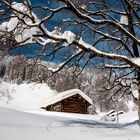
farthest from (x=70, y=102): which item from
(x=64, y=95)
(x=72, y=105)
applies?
(x=64, y=95)

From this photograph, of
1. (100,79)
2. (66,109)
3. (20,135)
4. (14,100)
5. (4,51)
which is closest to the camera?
(20,135)

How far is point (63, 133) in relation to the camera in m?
6.67

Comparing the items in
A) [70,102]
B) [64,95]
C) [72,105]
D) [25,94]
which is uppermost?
[25,94]

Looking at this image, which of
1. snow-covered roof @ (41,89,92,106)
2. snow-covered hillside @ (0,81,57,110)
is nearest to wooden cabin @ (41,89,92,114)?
snow-covered roof @ (41,89,92,106)

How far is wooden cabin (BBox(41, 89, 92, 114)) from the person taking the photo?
4106cm

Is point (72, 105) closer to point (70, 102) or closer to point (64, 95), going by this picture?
point (70, 102)

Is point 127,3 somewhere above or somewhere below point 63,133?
above

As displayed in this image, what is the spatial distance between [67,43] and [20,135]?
4798 mm

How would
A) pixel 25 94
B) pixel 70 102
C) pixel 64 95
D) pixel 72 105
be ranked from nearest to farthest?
pixel 64 95 → pixel 70 102 → pixel 72 105 → pixel 25 94

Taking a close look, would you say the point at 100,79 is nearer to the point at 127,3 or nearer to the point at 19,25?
the point at 127,3

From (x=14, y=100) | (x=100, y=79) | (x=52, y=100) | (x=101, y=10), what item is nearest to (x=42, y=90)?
(x=14, y=100)

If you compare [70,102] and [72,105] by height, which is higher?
[70,102]

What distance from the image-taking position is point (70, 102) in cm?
4253

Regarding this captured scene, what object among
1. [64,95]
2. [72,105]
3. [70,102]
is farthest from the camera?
[72,105]
